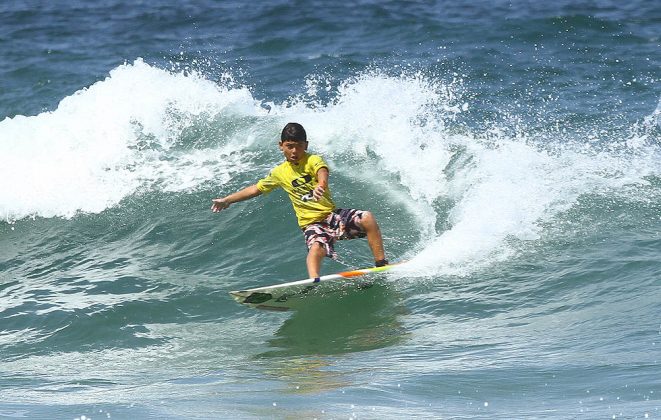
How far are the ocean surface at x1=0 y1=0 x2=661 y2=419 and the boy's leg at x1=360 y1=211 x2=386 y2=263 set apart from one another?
29cm

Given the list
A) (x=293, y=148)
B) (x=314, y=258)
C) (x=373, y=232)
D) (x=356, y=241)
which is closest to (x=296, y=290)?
(x=314, y=258)

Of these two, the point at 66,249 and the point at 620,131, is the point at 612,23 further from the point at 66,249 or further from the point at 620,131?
the point at 66,249

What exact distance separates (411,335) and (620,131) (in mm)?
6466

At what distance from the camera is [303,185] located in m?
8.20

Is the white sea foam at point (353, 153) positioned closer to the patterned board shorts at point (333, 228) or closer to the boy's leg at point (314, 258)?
the patterned board shorts at point (333, 228)

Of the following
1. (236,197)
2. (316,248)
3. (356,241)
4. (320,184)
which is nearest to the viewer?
(320,184)

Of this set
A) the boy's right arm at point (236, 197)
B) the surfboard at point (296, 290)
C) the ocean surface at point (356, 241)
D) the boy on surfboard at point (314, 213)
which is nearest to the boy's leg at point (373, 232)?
the boy on surfboard at point (314, 213)

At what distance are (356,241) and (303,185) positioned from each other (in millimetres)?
1659

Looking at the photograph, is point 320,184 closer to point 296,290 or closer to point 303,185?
point 303,185

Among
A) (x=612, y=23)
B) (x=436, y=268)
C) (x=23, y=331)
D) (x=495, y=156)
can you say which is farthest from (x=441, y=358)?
(x=612, y=23)

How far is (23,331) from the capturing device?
8.39 metres

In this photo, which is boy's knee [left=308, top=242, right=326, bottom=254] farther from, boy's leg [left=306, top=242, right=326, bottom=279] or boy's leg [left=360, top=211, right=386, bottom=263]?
boy's leg [left=360, top=211, right=386, bottom=263]

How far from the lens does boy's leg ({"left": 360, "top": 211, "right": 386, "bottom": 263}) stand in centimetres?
820

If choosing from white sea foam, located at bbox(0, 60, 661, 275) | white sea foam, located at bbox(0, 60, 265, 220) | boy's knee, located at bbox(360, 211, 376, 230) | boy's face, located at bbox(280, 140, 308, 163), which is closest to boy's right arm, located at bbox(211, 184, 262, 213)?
boy's face, located at bbox(280, 140, 308, 163)
